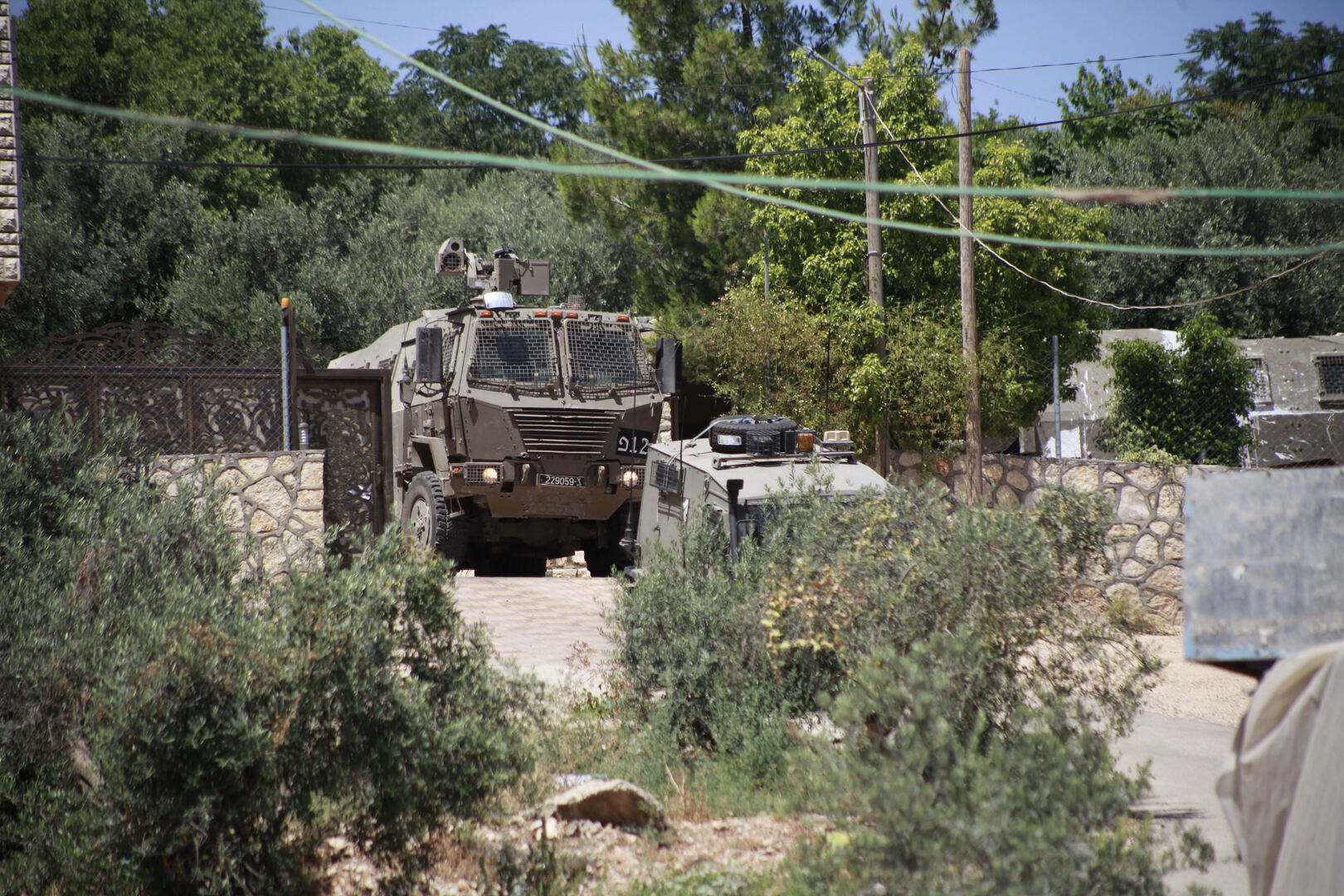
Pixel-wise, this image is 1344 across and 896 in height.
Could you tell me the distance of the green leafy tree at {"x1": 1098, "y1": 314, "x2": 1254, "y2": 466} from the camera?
13.9m

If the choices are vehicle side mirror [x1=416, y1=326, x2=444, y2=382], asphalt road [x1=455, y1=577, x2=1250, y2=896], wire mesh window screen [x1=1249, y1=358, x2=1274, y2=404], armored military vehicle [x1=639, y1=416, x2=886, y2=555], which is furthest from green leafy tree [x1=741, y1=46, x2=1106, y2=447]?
armored military vehicle [x1=639, y1=416, x2=886, y2=555]

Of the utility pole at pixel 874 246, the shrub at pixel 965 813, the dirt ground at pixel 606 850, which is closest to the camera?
the shrub at pixel 965 813

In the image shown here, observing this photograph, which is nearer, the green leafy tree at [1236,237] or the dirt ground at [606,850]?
the dirt ground at [606,850]

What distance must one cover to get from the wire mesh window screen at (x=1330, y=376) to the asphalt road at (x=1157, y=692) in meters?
7.91

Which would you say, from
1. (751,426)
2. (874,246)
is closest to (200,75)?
(874,246)

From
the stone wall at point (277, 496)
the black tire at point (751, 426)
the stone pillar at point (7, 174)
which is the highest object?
the stone pillar at point (7, 174)

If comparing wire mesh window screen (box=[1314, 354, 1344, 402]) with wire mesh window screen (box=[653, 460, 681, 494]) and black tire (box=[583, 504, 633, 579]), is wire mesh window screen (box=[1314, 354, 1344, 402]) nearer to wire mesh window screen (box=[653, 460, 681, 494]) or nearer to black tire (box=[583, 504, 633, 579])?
black tire (box=[583, 504, 633, 579])

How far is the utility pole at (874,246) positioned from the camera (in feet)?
49.6

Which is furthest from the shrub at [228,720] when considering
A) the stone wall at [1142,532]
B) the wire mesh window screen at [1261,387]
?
the wire mesh window screen at [1261,387]

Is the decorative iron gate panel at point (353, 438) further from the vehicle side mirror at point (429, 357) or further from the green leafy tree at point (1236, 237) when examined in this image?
the green leafy tree at point (1236, 237)

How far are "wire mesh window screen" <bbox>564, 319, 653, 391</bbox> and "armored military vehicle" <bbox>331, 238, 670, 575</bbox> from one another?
12 mm

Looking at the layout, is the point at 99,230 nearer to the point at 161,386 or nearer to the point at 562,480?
the point at 161,386

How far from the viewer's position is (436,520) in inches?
465

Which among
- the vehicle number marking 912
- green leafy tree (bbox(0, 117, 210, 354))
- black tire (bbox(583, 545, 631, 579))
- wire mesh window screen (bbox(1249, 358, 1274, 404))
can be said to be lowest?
black tire (bbox(583, 545, 631, 579))
